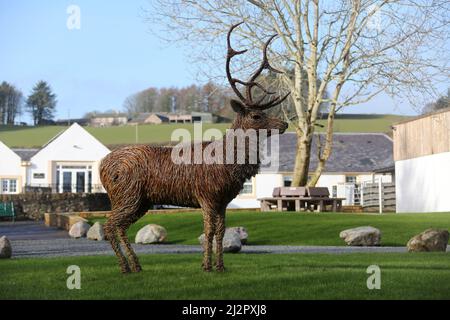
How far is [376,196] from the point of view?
47.8 m

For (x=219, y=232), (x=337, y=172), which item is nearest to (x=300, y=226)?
(x=219, y=232)

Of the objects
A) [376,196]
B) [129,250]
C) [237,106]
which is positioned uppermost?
[237,106]

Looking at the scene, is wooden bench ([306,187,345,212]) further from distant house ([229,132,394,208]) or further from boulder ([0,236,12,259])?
distant house ([229,132,394,208])

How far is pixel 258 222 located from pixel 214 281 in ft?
51.2

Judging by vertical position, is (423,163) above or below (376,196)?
above

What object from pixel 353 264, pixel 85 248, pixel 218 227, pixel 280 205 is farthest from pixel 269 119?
pixel 280 205

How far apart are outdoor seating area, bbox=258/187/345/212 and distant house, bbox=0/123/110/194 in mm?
26573

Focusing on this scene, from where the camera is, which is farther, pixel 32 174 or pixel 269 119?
pixel 32 174

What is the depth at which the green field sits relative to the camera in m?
71.9

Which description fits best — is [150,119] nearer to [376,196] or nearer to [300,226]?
[376,196]

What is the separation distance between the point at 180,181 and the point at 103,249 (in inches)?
359

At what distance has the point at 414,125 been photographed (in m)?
44.8

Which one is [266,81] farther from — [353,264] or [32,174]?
[32,174]

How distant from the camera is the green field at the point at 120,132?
2830 inches
